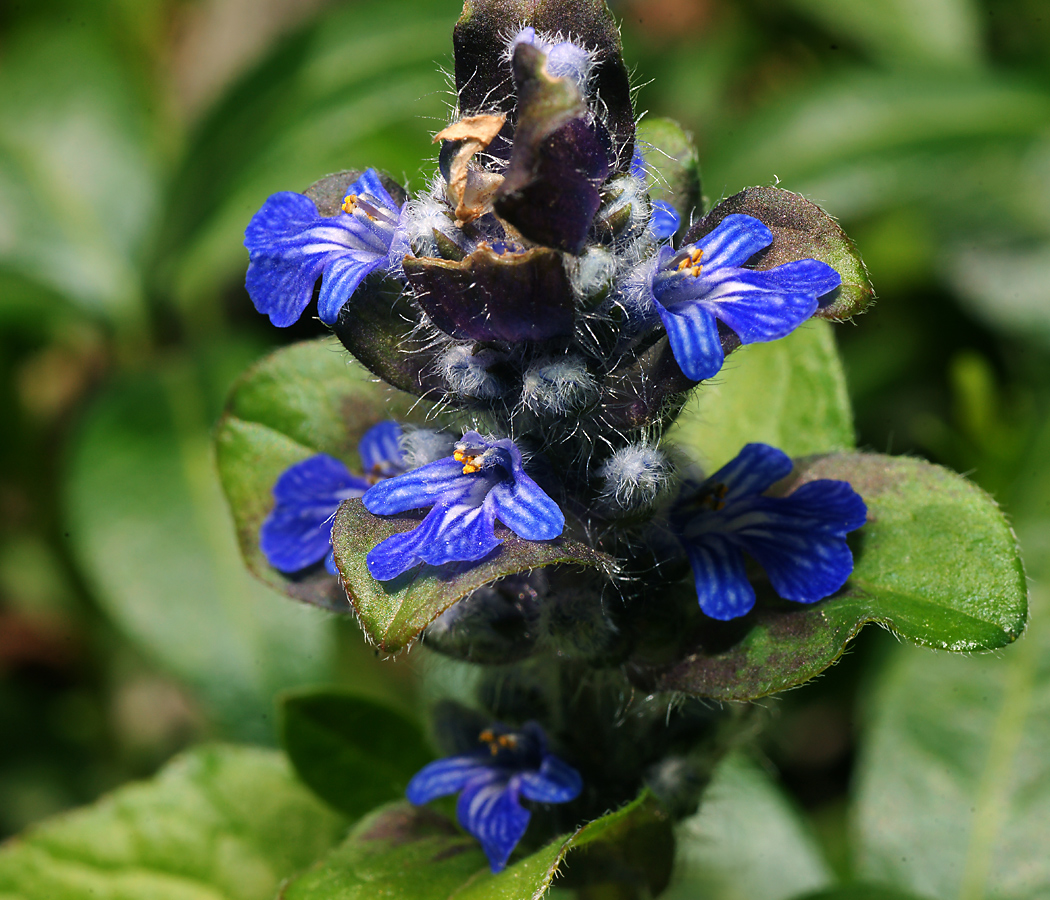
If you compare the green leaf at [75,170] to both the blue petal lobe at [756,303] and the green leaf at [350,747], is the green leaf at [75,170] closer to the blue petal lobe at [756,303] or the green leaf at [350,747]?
the green leaf at [350,747]

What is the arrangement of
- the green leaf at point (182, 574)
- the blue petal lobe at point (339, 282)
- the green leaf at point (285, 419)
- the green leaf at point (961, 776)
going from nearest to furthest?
the blue petal lobe at point (339, 282) < the green leaf at point (285, 419) < the green leaf at point (961, 776) < the green leaf at point (182, 574)

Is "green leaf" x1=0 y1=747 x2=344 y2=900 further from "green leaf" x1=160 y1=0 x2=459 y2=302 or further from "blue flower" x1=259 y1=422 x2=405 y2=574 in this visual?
"green leaf" x1=160 y1=0 x2=459 y2=302

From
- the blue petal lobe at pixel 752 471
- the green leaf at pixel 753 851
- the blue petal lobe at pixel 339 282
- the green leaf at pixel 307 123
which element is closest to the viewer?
the blue petal lobe at pixel 339 282

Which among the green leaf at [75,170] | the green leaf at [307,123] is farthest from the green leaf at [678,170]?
the green leaf at [75,170]

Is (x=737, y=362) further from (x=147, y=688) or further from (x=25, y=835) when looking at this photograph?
(x=147, y=688)

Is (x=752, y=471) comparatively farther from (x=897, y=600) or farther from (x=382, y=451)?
(x=382, y=451)
